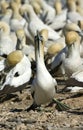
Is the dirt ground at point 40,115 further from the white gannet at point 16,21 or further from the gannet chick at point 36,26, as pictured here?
the white gannet at point 16,21

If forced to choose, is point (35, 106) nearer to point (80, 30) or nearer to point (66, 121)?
point (66, 121)

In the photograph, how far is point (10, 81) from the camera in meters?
11.8

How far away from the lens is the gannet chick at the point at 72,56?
12.9 m

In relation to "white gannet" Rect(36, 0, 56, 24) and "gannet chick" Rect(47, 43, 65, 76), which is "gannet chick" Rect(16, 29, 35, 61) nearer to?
"gannet chick" Rect(47, 43, 65, 76)

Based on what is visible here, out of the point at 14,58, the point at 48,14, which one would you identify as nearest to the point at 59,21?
the point at 48,14

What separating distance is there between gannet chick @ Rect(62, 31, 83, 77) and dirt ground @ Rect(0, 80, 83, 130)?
958mm

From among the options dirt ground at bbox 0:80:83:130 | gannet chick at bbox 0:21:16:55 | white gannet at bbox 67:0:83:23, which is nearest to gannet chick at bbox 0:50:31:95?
dirt ground at bbox 0:80:83:130

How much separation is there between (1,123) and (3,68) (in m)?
3.14

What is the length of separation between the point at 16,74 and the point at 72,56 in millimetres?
1614

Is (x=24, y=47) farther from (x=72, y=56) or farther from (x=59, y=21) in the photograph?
(x=59, y=21)

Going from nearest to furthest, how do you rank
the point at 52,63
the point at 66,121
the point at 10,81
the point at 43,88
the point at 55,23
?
the point at 66,121 < the point at 43,88 < the point at 10,81 < the point at 52,63 < the point at 55,23

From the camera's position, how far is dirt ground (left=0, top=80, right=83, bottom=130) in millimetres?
9195

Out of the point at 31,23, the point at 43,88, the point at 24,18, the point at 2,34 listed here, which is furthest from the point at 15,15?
the point at 43,88

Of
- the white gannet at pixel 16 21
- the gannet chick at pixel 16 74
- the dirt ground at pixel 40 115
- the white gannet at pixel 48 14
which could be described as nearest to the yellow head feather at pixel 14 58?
the gannet chick at pixel 16 74
